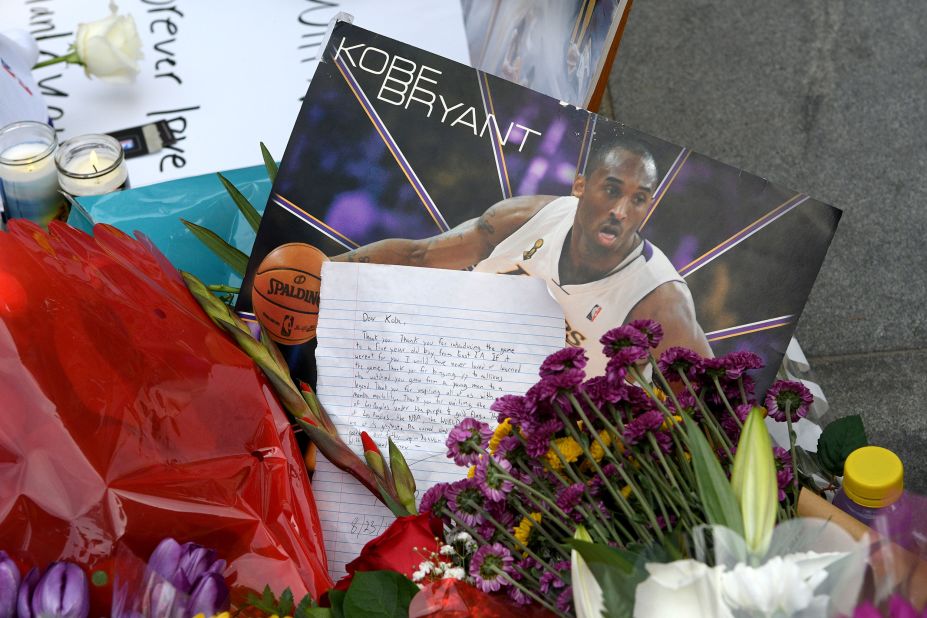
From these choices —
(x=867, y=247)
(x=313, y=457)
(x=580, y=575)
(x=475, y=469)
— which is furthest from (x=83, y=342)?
(x=867, y=247)

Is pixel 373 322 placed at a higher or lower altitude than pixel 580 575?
higher

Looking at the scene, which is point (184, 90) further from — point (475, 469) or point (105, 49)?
point (475, 469)

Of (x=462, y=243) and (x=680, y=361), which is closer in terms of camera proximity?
(x=680, y=361)

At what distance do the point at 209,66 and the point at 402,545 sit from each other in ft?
2.99

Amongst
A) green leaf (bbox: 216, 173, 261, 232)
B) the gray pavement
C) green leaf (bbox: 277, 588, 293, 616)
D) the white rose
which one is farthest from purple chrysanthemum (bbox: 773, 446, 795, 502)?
the white rose

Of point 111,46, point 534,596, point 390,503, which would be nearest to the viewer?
point 534,596

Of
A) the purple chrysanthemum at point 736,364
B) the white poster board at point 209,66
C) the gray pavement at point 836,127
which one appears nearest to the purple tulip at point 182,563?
the purple chrysanthemum at point 736,364

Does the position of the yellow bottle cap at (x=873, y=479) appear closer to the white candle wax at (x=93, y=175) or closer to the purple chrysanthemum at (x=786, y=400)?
the purple chrysanthemum at (x=786, y=400)

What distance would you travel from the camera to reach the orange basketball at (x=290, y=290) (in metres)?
0.82

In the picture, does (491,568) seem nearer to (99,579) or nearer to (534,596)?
(534,596)

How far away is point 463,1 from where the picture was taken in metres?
1.33

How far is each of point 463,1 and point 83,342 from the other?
0.83 metres

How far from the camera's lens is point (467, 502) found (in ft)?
1.88

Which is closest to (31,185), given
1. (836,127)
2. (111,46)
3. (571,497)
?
(111,46)
